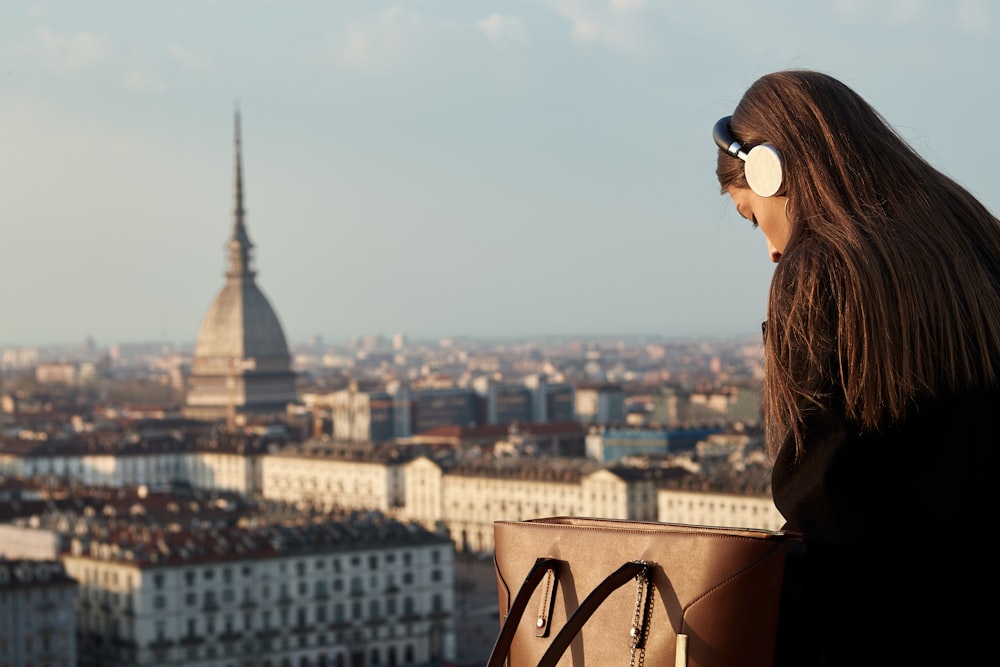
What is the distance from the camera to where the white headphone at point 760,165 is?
167 centimetres

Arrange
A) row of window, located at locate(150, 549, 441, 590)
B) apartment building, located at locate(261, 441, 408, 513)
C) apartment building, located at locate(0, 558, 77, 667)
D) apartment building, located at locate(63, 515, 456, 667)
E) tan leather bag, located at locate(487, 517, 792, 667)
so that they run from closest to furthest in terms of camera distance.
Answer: tan leather bag, located at locate(487, 517, 792, 667), apartment building, located at locate(0, 558, 77, 667), apartment building, located at locate(63, 515, 456, 667), row of window, located at locate(150, 549, 441, 590), apartment building, located at locate(261, 441, 408, 513)

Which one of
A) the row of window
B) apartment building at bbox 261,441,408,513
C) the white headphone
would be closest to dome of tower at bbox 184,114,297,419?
apartment building at bbox 261,441,408,513

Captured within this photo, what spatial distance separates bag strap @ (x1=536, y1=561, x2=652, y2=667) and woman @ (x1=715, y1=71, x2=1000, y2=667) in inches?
4.4

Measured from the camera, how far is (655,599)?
1.50 metres

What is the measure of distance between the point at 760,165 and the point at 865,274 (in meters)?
0.17

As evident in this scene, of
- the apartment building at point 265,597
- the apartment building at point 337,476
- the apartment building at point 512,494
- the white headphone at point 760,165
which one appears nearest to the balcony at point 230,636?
the apartment building at point 265,597

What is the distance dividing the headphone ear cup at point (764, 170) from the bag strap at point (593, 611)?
36cm

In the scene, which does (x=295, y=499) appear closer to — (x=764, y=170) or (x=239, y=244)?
(x=239, y=244)

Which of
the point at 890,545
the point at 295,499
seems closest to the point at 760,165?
the point at 890,545

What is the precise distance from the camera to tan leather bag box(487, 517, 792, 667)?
1472 millimetres

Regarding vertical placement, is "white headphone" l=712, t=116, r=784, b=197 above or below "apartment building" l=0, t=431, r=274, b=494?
above

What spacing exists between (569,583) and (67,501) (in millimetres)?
38828

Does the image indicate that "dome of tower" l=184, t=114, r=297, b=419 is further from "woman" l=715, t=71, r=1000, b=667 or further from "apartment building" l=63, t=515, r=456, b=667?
"woman" l=715, t=71, r=1000, b=667

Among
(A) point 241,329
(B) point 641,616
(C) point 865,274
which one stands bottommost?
(B) point 641,616
